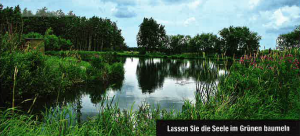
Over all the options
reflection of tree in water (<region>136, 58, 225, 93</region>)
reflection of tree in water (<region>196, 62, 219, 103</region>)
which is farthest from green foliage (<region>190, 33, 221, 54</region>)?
reflection of tree in water (<region>196, 62, 219, 103</region>)

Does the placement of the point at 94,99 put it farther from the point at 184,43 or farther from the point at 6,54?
the point at 184,43

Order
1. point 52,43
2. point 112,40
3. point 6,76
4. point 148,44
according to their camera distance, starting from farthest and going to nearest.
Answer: point 148,44 → point 112,40 → point 52,43 → point 6,76

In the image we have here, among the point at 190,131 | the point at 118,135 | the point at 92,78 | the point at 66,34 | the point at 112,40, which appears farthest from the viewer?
the point at 112,40

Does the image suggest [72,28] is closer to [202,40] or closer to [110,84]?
[202,40]

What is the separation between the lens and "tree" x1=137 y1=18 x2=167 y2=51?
83.2 m

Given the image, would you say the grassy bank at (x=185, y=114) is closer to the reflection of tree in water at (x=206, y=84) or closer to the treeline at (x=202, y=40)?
the reflection of tree in water at (x=206, y=84)

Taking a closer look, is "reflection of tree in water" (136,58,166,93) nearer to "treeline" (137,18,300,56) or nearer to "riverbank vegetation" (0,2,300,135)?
"riverbank vegetation" (0,2,300,135)

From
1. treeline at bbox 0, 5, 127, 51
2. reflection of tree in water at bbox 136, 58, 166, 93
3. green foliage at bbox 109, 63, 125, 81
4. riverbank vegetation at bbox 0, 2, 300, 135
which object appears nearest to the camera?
riverbank vegetation at bbox 0, 2, 300, 135

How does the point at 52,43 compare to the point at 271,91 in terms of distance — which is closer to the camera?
the point at 271,91

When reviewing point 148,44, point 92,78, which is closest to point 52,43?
point 92,78

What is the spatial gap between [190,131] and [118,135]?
1.66m

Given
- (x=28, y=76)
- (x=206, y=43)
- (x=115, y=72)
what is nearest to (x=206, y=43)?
(x=206, y=43)

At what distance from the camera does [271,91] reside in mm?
6945

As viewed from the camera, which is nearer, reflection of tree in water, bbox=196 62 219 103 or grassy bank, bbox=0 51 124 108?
reflection of tree in water, bbox=196 62 219 103
